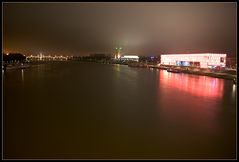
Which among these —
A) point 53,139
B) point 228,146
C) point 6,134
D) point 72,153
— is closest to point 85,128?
point 53,139

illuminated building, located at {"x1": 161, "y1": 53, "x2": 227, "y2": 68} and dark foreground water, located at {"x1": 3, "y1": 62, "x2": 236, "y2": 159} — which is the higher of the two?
illuminated building, located at {"x1": 161, "y1": 53, "x2": 227, "y2": 68}

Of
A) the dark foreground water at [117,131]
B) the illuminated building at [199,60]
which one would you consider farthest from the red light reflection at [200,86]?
the illuminated building at [199,60]

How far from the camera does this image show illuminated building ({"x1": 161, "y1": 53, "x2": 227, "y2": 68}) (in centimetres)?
2777

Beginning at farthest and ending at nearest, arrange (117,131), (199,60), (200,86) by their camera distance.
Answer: (199,60) < (200,86) < (117,131)

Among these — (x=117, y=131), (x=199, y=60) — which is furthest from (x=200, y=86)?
(x=199, y=60)

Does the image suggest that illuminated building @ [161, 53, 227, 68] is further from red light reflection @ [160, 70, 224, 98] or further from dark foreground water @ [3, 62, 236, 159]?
dark foreground water @ [3, 62, 236, 159]

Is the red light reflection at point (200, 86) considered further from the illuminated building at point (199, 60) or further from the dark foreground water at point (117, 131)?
the illuminated building at point (199, 60)

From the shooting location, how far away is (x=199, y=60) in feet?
103

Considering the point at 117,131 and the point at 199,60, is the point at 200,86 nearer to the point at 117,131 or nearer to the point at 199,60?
the point at 117,131

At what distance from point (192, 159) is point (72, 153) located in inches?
86.3

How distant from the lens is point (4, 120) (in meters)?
6.34

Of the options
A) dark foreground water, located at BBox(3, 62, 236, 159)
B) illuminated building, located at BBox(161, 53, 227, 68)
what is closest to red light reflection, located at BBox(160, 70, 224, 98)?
dark foreground water, located at BBox(3, 62, 236, 159)

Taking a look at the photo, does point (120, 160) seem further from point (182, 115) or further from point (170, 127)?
point (182, 115)

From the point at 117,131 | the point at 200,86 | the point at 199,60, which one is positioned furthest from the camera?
the point at 199,60
